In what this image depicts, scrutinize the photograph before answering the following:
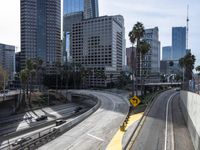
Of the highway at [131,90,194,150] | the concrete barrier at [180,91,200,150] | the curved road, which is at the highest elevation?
the concrete barrier at [180,91,200,150]

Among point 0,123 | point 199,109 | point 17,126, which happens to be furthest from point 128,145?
point 0,123

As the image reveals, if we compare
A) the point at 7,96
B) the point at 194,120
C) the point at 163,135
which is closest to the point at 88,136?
the point at 163,135

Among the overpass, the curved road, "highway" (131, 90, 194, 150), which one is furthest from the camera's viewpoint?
the overpass

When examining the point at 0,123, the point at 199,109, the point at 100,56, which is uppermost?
the point at 100,56

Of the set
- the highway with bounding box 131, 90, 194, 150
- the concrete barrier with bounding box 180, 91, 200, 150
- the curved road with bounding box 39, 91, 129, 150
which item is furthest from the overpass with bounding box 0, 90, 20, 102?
the concrete barrier with bounding box 180, 91, 200, 150

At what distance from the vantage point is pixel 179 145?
25.2m

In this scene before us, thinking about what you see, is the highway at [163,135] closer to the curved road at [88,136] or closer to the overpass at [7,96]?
the curved road at [88,136]

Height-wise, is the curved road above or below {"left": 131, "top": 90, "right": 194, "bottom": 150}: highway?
below

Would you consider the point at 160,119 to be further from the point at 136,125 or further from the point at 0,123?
the point at 0,123

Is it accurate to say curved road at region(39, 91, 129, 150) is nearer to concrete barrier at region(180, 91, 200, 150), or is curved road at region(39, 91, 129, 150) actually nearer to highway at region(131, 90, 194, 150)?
highway at region(131, 90, 194, 150)

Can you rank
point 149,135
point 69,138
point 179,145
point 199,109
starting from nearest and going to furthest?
point 199,109
point 179,145
point 149,135
point 69,138

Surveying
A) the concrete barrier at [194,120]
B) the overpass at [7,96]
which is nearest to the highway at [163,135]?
the concrete barrier at [194,120]

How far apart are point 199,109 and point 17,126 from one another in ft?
157

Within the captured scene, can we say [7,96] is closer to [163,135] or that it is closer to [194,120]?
[163,135]
